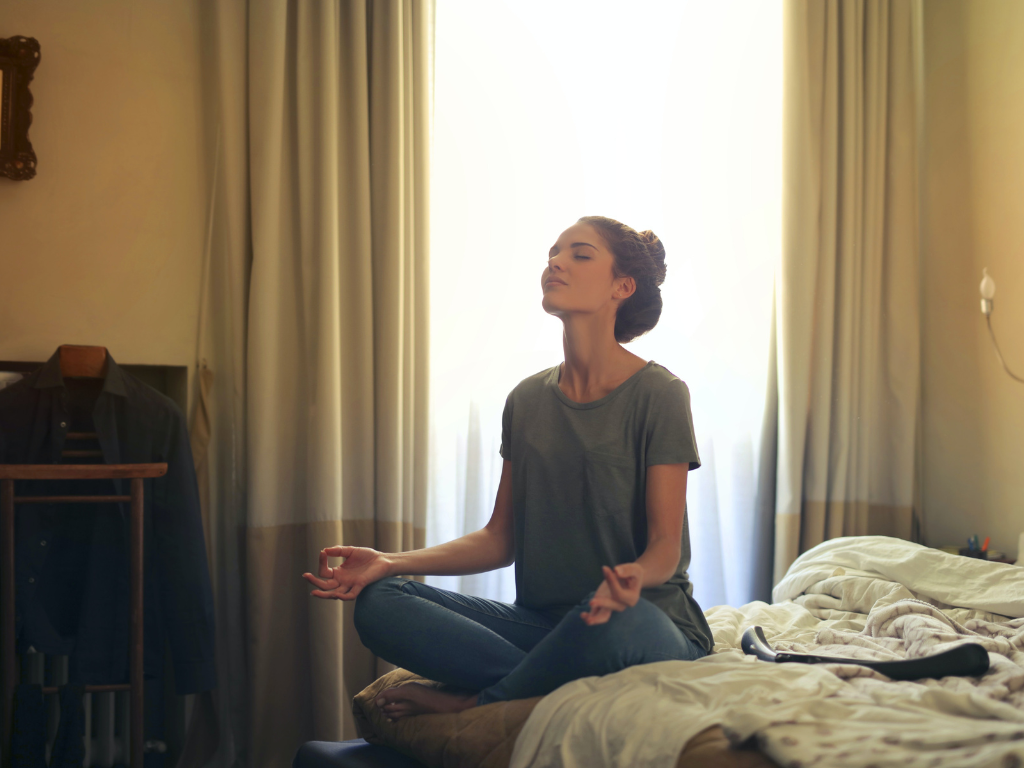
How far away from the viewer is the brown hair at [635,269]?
5.05ft

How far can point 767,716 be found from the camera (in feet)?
3.09

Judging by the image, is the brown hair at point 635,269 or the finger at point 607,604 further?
the brown hair at point 635,269

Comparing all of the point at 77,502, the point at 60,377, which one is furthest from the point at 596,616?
the point at 60,377

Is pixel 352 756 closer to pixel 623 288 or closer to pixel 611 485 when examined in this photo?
pixel 611 485

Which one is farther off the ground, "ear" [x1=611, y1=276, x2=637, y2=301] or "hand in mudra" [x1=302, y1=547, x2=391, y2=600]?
"ear" [x1=611, y1=276, x2=637, y2=301]

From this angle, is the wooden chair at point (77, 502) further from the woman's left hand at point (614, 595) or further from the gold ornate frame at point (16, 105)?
the woman's left hand at point (614, 595)

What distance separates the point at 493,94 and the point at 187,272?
115 cm

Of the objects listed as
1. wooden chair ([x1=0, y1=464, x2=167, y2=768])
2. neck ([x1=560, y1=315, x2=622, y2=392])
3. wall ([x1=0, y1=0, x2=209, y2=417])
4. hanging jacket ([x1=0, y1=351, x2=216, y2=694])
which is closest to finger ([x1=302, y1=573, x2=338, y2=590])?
neck ([x1=560, y1=315, x2=622, y2=392])

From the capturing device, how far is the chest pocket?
4.51 feet

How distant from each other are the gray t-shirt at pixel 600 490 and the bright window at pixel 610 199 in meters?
0.99

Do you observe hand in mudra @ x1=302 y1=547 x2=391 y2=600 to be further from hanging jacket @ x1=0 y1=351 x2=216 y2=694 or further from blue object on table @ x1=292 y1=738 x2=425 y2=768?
hanging jacket @ x1=0 y1=351 x2=216 y2=694

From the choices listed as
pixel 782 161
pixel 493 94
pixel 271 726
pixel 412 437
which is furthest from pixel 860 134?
pixel 271 726

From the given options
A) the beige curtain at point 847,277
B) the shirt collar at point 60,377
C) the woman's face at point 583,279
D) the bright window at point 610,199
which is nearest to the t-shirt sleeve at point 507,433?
the woman's face at point 583,279

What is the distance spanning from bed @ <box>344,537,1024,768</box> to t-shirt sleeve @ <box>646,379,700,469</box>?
34 cm
